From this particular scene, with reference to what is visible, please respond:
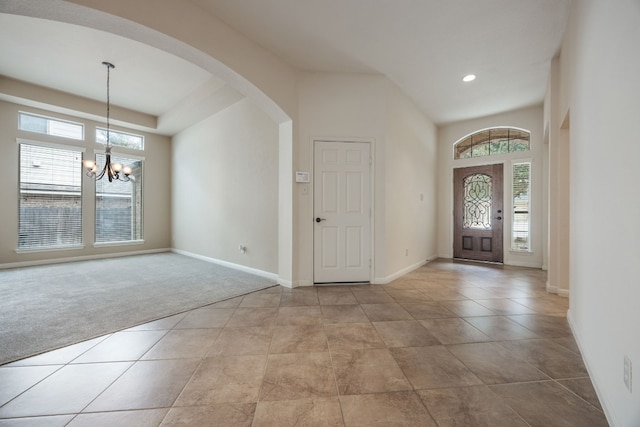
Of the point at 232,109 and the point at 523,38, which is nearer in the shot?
the point at 523,38

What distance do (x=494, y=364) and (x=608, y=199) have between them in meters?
1.28

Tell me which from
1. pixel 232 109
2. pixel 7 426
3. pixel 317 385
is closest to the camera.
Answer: pixel 7 426

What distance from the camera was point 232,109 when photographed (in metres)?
5.10

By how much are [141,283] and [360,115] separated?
14.0ft

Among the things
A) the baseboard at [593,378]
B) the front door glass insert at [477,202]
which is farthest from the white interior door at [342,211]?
the front door glass insert at [477,202]

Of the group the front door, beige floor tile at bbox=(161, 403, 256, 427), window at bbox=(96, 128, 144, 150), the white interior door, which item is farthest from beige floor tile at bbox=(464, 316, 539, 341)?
window at bbox=(96, 128, 144, 150)

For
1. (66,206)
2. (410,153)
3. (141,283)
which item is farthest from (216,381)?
(66,206)

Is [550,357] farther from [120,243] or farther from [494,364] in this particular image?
[120,243]

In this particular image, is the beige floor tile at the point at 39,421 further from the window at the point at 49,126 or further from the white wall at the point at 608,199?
the window at the point at 49,126

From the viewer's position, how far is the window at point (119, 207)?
6.09 meters

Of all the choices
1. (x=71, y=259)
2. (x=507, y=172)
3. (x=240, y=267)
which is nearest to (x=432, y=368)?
(x=240, y=267)

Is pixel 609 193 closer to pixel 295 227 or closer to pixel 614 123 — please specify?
pixel 614 123

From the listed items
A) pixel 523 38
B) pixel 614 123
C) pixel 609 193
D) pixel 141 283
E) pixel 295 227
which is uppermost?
pixel 523 38

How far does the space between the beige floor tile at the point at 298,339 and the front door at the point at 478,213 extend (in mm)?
4843
